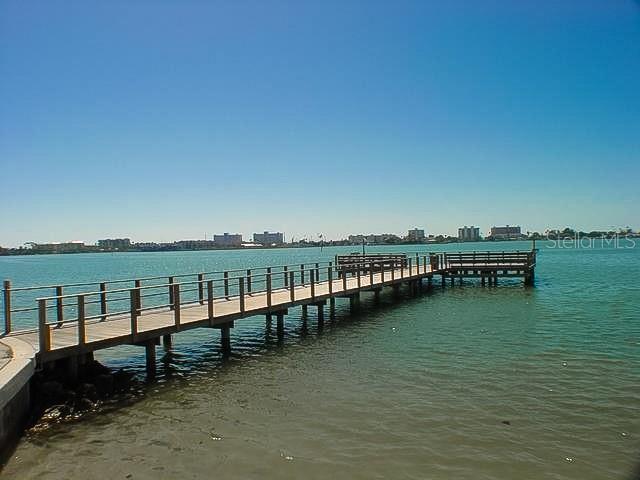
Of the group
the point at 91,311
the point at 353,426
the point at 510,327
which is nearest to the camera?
the point at 353,426

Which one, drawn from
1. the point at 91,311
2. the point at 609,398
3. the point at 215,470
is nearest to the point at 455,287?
the point at 91,311

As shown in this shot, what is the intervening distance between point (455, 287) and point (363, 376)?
23185 mm

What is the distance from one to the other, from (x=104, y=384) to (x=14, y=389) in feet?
11.6

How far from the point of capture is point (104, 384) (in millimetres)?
11984

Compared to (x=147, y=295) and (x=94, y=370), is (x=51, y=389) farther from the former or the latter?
(x=147, y=295)

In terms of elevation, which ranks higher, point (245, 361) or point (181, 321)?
point (181, 321)

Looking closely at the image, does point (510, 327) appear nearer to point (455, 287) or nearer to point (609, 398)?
point (609, 398)

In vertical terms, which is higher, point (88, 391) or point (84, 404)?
point (88, 391)

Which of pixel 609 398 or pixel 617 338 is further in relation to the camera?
pixel 617 338

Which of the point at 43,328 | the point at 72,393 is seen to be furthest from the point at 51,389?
the point at 43,328

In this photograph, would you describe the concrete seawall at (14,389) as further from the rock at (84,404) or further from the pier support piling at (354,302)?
the pier support piling at (354,302)

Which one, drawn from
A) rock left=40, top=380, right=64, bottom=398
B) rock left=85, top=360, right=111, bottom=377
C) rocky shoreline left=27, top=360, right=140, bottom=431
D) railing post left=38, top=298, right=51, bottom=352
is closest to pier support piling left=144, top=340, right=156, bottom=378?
rocky shoreline left=27, top=360, right=140, bottom=431

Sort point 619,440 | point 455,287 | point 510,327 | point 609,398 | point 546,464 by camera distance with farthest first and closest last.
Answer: point 455,287
point 510,327
point 609,398
point 619,440
point 546,464

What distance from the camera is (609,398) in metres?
10.8
